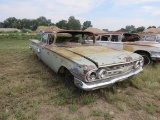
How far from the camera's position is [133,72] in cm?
378

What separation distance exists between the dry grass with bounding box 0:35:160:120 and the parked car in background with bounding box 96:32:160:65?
1516mm

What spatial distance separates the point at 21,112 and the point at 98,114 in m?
1.42

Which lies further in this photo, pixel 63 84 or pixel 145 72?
pixel 145 72

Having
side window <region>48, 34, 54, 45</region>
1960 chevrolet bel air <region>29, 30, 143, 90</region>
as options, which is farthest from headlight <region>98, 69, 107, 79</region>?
side window <region>48, 34, 54, 45</region>

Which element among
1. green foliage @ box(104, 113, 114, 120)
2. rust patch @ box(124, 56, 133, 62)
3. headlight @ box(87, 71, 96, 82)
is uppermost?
rust patch @ box(124, 56, 133, 62)

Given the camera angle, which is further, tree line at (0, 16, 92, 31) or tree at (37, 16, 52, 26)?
tree at (37, 16, 52, 26)

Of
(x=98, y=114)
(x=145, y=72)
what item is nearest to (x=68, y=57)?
(x=98, y=114)

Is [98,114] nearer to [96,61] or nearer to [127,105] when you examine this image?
[127,105]

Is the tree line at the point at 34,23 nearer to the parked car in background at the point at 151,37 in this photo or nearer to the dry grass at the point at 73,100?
the parked car in background at the point at 151,37

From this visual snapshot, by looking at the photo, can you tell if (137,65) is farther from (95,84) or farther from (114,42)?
(114,42)

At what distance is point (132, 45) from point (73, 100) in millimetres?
3951

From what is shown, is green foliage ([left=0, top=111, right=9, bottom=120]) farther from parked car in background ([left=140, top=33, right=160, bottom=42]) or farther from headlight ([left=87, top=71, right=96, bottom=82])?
parked car in background ([left=140, top=33, right=160, bottom=42])

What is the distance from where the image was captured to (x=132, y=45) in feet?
20.6

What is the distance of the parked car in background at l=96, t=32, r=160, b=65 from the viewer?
5.81m
